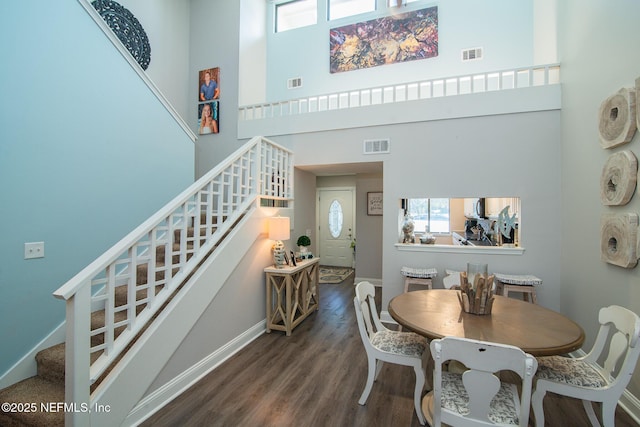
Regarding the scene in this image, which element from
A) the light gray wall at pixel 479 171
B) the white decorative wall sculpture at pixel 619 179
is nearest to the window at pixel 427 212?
the light gray wall at pixel 479 171

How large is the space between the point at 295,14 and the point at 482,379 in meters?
7.26

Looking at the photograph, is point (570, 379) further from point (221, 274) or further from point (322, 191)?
point (322, 191)

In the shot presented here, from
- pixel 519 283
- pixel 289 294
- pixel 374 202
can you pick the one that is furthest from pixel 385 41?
pixel 289 294

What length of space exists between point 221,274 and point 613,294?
341 centimetres

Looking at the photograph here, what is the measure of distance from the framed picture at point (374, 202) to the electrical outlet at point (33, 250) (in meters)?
4.84

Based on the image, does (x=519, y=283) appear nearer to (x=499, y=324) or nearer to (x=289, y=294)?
(x=499, y=324)

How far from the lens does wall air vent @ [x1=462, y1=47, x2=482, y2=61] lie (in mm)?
5055

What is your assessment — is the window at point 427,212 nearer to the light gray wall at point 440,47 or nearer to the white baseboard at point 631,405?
the white baseboard at point 631,405

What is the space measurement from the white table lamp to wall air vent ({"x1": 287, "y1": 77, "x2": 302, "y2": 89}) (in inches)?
154

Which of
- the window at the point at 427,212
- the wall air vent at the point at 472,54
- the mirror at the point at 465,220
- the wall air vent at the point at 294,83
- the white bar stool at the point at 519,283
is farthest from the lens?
the wall air vent at the point at 294,83

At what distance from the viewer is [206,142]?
5.07 m

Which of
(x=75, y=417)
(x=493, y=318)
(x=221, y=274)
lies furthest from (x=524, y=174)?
(x=75, y=417)

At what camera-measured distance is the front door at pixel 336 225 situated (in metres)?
7.50

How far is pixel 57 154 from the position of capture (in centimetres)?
230
